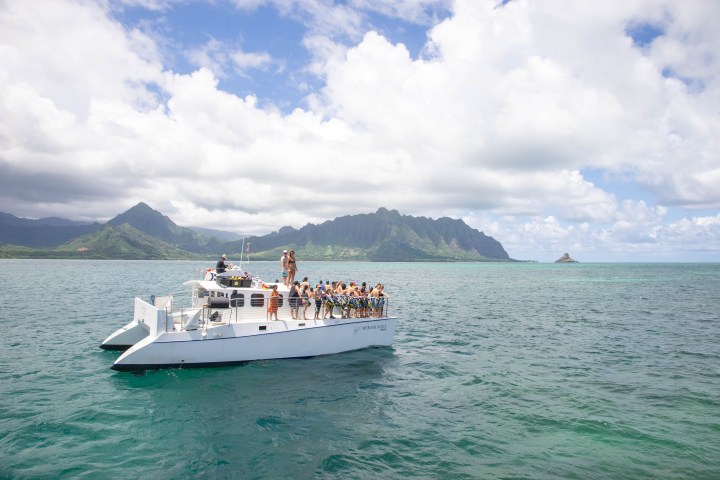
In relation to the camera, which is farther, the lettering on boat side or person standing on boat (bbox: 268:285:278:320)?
the lettering on boat side

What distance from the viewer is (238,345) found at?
2083 cm

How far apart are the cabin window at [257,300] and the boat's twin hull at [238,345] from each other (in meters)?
1.50

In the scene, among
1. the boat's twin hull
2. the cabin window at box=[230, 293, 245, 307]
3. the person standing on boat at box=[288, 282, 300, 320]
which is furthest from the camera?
the person standing on boat at box=[288, 282, 300, 320]

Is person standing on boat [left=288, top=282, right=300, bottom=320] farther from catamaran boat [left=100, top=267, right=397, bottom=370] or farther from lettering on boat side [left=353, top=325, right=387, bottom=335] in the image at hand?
lettering on boat side [left=353, top=325, right=387, bottom=335]

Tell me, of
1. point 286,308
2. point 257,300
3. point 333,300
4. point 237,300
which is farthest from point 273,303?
point 333,300

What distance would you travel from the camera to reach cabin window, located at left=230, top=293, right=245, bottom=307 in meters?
22.0

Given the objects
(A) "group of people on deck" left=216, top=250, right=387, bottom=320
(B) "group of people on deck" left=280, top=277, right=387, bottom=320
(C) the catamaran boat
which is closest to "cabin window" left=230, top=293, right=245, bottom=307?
(C) the catamaran boat

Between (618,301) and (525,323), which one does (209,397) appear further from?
(618,301)

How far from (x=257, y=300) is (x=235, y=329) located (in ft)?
7.18

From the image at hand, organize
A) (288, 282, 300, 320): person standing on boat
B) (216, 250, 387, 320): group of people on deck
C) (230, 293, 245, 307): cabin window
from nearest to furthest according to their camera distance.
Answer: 1. (230, 293, 245, 307): cabin window
2. (288, 282, 300, 320): person standing on boat
3. (216, 250, 387, 320): group of people on deck

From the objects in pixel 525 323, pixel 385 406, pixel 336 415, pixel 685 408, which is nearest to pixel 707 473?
pixel 685 408

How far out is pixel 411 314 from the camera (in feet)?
144

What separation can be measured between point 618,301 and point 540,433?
179 ft

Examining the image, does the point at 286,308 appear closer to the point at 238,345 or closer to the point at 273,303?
the point at 273,303
